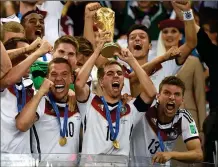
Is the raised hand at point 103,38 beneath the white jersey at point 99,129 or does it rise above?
above

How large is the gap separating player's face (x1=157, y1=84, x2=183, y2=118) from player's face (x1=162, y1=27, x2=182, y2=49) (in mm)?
1764

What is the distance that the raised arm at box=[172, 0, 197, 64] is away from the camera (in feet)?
41.2

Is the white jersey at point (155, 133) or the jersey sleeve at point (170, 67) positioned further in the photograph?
the jersey sleeve at point (170, 67)

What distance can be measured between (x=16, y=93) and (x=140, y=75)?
1367mm

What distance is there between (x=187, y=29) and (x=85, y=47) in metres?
1.17

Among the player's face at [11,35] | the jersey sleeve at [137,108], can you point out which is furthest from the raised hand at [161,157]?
the player's face at [11,35]

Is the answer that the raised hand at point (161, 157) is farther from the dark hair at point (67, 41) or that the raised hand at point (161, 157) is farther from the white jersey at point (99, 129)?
the dark hair at point (67, 41)

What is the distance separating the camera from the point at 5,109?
37.4 feet

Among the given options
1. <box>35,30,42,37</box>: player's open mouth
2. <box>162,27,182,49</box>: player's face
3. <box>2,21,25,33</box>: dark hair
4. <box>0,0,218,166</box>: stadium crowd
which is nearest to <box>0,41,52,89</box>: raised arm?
<box>0,0,218,166</box>: stadium crowd

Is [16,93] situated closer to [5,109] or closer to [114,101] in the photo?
[5,109]

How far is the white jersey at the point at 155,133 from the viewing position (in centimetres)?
1217

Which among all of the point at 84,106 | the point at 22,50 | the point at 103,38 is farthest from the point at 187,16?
the point at 22,50

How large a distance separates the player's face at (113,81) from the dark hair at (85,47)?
0.75 m

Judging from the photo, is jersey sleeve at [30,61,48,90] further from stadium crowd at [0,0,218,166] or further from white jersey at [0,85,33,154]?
white jersey at [0,85,33,154]
